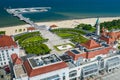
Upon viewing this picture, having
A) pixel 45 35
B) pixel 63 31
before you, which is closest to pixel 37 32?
pixel 45 35

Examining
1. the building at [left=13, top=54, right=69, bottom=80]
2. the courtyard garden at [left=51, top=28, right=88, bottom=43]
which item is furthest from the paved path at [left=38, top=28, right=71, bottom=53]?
the building at [left=13, top=54, right=69, bottom=80]

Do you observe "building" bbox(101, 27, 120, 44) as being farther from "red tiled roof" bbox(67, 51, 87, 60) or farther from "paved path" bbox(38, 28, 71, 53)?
"red tiled roof" bbox(67, 51, 87, 60)

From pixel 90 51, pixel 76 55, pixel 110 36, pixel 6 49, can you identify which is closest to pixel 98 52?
pixel 90 51

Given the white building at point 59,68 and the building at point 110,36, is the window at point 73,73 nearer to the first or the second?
the white building at point 59,68

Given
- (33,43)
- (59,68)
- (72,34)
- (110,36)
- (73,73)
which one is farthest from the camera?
(72,34)

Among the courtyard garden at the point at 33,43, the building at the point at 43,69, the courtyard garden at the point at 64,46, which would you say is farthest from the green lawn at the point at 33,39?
the building at the point at 43,69

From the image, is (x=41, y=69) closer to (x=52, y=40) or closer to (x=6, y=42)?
(x=6, y=42)
